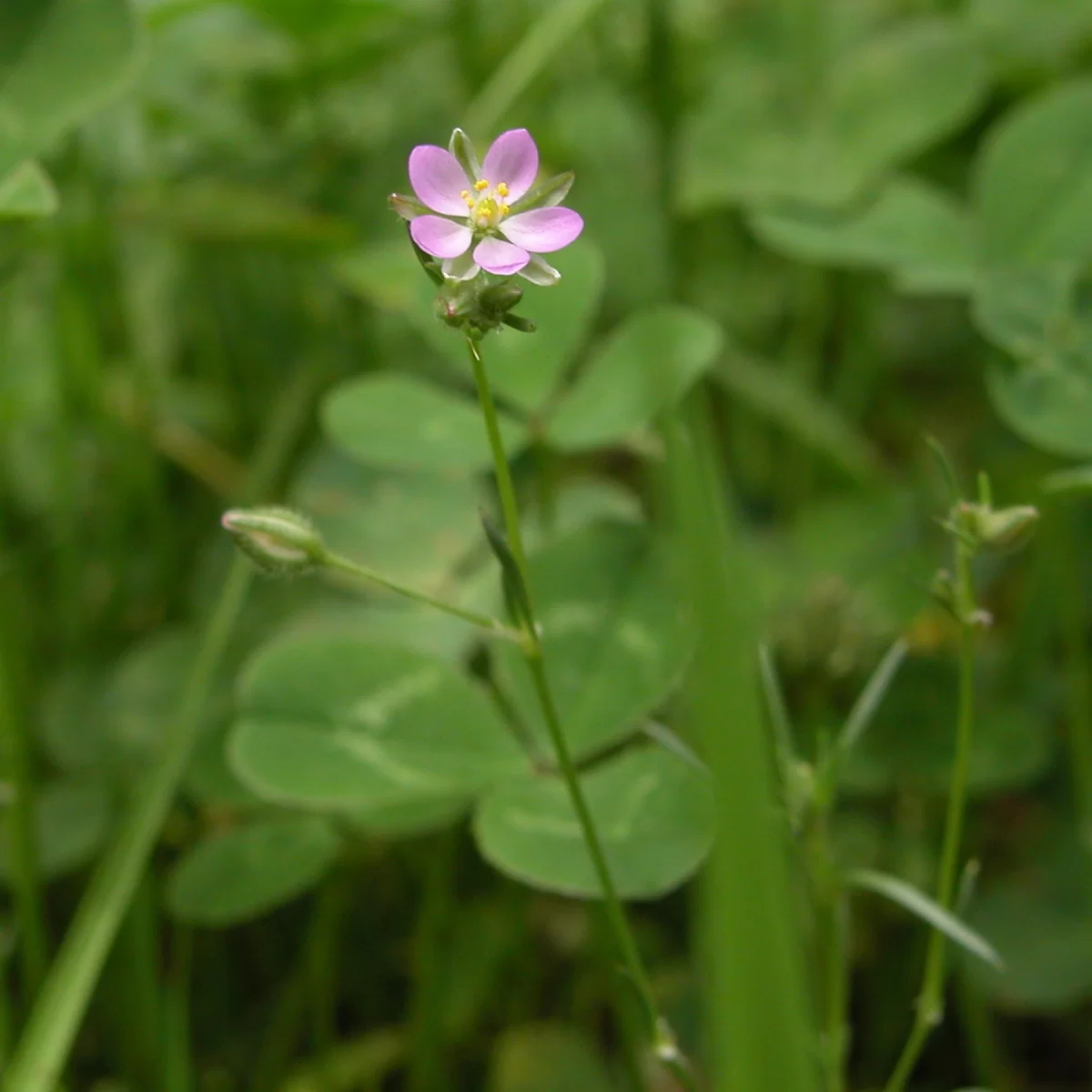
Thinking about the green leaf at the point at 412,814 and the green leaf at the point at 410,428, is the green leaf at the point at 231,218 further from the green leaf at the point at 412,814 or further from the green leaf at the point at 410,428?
the green leaf at the point at 412,814

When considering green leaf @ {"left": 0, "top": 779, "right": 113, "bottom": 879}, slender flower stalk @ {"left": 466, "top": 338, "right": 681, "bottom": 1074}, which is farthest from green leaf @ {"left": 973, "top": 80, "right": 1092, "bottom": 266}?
green leaf @ {"left": 0, "top": 779, "right": 113, "bottom": 879}

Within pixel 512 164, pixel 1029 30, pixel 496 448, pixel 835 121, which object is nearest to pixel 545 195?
pixel 512 164

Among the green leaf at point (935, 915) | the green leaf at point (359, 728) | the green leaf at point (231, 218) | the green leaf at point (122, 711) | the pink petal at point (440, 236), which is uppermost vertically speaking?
the pink petal at point (440, 236)

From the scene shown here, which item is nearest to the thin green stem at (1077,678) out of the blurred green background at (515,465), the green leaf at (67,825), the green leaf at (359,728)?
the blurred green background at (515,465)

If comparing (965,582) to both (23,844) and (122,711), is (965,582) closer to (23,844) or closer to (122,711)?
(23,844)

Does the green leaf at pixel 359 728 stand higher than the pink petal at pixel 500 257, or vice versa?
the pink petal at pixel 500 257

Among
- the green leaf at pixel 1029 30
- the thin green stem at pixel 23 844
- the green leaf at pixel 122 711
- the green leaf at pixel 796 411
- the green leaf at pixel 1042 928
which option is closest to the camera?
the thin green stem at pixel 23 844

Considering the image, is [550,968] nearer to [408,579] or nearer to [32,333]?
[408,579]

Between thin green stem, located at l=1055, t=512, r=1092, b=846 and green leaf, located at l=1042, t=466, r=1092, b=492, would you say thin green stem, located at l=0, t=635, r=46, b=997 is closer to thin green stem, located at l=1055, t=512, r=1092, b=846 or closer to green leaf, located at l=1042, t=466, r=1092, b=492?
green leaf, located at l=1042, t=466, r=1092, b=492

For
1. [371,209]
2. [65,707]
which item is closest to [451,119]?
[371,209]
